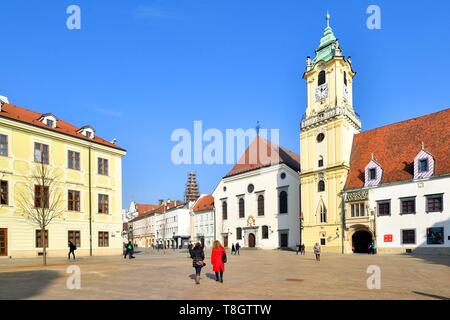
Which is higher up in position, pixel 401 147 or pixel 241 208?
pixel 401 147

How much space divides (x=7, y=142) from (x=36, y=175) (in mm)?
3326

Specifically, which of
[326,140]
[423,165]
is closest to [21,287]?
[423,165]

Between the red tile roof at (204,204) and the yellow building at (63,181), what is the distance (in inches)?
1361

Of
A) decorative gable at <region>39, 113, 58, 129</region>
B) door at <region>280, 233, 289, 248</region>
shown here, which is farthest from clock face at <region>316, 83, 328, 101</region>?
decorative gable at <region>39, 113, 58, 129</region>

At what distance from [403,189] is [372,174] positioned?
399cm

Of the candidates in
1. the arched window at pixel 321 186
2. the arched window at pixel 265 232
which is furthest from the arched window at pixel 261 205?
the arched window at pixel 321 186

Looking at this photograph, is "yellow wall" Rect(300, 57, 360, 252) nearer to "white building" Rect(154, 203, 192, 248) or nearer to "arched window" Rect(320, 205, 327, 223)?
"arched window" Rect(320, 205, 327, 223)

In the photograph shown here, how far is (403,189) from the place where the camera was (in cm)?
3778

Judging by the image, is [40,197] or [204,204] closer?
[40,197]

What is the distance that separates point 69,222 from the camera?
34.3 m

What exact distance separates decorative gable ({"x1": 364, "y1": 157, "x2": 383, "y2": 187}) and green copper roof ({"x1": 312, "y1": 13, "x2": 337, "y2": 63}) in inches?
591

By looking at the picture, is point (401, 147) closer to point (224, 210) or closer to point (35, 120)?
point (224, 210)

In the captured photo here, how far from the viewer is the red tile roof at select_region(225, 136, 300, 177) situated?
2202 inches
